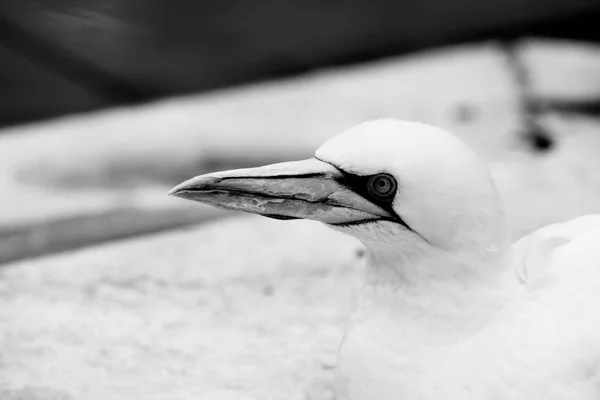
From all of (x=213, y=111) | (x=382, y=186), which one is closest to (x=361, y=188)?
(x=382, y=186)

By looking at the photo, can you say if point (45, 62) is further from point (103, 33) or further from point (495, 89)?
point (495, 89)

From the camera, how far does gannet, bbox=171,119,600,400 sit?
65.3 inches

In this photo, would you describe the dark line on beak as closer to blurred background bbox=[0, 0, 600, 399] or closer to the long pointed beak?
the long pointed beak

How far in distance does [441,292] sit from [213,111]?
88.5 inches

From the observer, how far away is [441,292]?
1.77 m

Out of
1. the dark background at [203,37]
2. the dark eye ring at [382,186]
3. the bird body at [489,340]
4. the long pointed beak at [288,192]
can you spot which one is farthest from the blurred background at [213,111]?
the dark eye ring at [382,186]

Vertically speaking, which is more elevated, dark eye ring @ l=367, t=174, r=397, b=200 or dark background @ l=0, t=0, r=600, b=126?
dark background @ l=0, t=0, r=600, b=126

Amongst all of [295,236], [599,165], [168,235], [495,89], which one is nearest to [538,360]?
[295,236]

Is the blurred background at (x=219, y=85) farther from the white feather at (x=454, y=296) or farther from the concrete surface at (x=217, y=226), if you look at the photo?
the white feather at (x=454, y=296)

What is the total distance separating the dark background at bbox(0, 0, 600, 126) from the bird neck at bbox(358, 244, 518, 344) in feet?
8.07

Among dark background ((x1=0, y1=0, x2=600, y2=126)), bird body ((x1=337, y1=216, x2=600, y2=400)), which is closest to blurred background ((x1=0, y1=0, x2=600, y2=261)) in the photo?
dark background ((x1=0, y1=0, x2=600, y2=126))

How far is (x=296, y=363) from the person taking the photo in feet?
7.39

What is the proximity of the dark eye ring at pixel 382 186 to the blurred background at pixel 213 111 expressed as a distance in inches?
27.0

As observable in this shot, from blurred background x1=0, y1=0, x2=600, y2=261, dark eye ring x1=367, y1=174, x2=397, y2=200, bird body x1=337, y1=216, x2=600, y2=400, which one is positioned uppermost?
blurred background x1=0, y1=0, x2=600, y2=261
